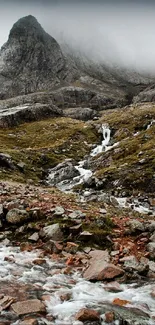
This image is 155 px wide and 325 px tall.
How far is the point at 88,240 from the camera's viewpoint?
18.5 meters

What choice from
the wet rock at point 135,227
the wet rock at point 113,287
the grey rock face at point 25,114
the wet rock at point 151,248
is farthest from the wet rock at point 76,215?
the grey rock face at point 25,114

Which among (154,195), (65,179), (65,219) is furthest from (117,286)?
(65,179)

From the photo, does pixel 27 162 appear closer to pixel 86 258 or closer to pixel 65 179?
pixel 65 179

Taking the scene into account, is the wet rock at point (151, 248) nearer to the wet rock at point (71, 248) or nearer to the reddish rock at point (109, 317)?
the wet rock at point (71, 248)

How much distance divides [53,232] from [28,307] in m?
7.53

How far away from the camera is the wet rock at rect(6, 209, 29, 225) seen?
20.6 metres

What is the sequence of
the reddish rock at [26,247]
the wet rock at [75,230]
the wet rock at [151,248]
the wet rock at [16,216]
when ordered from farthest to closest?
1. the wet rock at [16,216]
2. the wet rock at [75,230]
3. the reddish rock at [26,247]
4. the wet rock at [151,248]

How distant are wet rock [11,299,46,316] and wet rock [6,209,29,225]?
9.11m

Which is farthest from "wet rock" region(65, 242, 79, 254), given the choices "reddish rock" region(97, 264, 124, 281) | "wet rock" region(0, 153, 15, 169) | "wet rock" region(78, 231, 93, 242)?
"wet rock" region(0, 153, 15, 169)

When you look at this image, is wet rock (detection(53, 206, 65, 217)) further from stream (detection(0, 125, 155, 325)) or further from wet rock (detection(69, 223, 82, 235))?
stream (detection(0, 125, 155, 325))

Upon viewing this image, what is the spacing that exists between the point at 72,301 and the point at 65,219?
805 centimetres

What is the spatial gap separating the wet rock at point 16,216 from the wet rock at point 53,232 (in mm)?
2062

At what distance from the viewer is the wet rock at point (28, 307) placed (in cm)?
1111

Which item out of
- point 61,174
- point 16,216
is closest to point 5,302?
point 16,216
